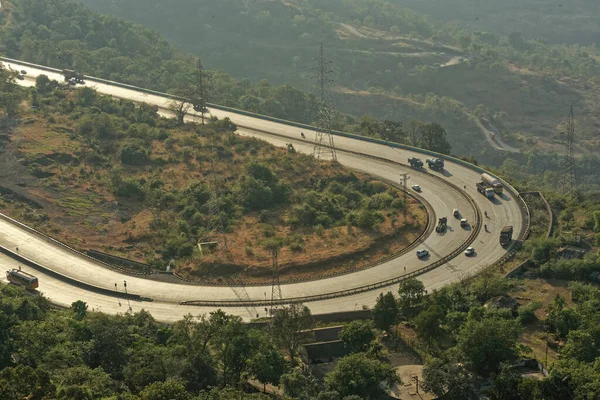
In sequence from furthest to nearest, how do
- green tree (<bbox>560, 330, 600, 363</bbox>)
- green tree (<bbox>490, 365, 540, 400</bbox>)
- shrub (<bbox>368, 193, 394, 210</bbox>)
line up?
shrub (<bbox>368, 193, 394, 210</bbox>)
green tree (<bbox>560, 330, 600, 363</bbox>)
green tree (<bbox>490, 365, 540, 400</bbox>)

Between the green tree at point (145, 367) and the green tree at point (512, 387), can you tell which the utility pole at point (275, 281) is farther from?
the green tree at point (512, 387)

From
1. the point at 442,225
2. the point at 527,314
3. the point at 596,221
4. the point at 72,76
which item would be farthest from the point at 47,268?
the point at 72,76

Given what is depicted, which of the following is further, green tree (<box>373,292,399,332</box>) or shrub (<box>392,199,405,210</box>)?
shrub (<box>392,199,405,210</box>)

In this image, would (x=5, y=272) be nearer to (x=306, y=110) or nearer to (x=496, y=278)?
(x=496, y=278)

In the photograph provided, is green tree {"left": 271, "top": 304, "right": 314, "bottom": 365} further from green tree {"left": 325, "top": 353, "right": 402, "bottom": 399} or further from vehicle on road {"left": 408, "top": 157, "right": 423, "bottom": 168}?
vehicle on road {"left": 408, "top": 157, "right": 423, "bottom": 168}

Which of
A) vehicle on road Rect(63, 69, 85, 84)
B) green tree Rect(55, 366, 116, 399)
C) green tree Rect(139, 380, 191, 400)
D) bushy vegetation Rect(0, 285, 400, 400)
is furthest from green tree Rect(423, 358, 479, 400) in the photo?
vehicle on road Rect(63, 69, 85, 84)

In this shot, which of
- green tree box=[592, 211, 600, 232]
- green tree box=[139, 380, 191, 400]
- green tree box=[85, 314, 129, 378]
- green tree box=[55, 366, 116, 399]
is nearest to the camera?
green tree box=[55, 366, 116, 399]

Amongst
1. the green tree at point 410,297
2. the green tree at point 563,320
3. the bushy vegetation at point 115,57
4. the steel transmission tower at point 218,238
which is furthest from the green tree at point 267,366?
the bushy vegetation at point 115,57

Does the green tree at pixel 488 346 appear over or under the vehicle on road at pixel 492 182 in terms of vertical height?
under

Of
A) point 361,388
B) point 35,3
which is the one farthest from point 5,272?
point 35,3
